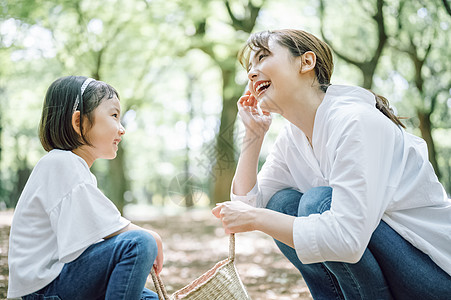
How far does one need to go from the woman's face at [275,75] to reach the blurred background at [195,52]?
4.26m

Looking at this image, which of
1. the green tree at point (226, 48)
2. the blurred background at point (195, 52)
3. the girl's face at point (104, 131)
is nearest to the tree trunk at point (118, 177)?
the blurred background at point (195, 52)

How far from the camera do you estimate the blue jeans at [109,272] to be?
1.53 meters

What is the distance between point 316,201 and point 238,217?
310 mm

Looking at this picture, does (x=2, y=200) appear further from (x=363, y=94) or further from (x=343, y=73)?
(x=363, y=94)

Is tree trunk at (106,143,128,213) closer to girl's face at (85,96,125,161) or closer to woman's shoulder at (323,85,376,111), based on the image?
girl's face at (85,96,125,161)

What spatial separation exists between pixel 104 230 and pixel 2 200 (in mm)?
16070

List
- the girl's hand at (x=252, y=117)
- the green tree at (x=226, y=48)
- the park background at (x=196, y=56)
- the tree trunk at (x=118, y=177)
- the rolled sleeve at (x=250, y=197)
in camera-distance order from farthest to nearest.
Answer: the tree trunk at (x=118, y=177)
the green tree at (x=226, y=48)
the park background at (x=196, y=56)
the girl's hand at (x=252, y=117)
the rolled sleeve at (x=250, y=197)

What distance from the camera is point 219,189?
1109 cm

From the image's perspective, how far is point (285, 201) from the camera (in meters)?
1.98

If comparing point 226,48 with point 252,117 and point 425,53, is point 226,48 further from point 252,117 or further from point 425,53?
point 252,117

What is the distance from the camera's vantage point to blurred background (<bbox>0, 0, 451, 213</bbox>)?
8.20 meters

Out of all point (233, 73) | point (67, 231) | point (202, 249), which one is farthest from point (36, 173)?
point (233, 73)

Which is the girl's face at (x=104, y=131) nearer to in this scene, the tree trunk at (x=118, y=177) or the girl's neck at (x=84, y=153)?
the girl's neck at (x=84, y=153)

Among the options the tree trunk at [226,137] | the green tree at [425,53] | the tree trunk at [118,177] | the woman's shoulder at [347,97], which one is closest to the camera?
the woman's shoulder at [347,97]
